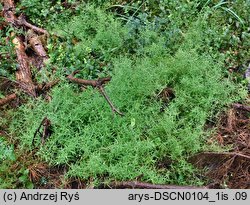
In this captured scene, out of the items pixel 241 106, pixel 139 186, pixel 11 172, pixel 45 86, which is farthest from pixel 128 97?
pixel 11 172

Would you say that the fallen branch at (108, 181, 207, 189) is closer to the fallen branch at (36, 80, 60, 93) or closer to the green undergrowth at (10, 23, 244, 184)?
the green undergrowth at (10, 23, 244, 184)

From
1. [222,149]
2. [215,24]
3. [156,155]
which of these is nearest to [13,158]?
[156,155]

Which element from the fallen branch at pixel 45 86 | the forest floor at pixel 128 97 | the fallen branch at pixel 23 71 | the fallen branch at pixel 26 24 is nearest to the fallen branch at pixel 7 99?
the forest floor at pixel 128 97

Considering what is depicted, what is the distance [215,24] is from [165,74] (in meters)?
1.07

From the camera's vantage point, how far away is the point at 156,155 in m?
3.28

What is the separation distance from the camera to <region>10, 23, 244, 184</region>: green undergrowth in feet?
10.5

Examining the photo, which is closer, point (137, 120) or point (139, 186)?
point (139, 186)

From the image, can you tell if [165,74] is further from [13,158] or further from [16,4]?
[16,4]

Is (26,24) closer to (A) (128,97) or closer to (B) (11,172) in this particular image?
(A) (128,97)

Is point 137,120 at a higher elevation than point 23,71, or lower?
higher

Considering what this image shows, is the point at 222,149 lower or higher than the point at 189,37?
lower

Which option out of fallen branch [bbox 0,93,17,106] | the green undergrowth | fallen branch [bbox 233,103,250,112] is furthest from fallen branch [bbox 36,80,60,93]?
fallen branch [bbox 233,103,250,112]

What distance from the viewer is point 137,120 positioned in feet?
11.2

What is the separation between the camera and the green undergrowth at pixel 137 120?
3213 millimetres
